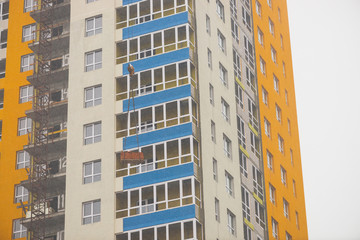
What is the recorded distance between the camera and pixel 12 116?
89938mm

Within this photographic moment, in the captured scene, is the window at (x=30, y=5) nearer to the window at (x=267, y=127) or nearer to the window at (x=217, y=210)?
the window at (x=267, y=127)

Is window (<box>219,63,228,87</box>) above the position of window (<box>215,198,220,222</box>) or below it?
above

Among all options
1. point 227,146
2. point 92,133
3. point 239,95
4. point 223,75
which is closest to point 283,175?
point 239,95

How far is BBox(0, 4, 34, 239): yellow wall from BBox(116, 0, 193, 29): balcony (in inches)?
462

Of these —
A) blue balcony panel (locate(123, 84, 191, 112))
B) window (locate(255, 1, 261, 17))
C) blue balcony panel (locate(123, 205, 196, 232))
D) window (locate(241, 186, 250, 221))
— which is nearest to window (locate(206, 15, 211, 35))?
blue balcony panel (locate(123, 84, 191, 112))

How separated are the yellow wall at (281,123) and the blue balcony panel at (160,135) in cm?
1533

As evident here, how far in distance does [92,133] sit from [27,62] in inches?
588

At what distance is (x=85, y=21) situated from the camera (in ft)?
284

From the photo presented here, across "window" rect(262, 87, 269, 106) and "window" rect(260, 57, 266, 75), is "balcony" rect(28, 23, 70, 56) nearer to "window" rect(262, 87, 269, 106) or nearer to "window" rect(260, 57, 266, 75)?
"window" rect(260, 57, 266, 75)

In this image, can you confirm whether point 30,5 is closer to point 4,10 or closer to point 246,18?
point 4,10

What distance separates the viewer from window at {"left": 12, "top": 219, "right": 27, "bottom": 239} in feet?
276

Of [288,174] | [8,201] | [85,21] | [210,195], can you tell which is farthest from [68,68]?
[288,174]

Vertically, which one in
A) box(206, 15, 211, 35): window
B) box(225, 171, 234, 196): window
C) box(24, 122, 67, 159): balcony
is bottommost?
box(225, 171, 234, 196): window

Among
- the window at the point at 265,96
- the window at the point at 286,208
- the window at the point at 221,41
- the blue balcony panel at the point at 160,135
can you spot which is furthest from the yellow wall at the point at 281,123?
the blue balcony panel at the point at 160,135
